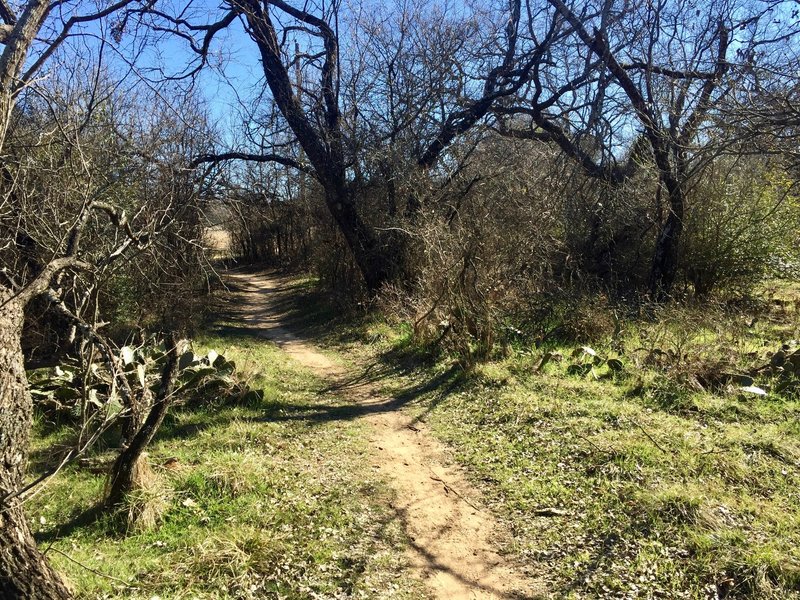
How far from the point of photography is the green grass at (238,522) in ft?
11.8

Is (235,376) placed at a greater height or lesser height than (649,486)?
greater

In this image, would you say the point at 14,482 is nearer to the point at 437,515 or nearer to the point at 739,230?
the point at 437,515

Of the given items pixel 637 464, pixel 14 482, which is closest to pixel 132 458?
pixel 14 482

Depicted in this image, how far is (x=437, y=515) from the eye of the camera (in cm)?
451

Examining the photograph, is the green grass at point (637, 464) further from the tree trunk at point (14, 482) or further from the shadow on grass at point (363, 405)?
the tree trunk at point (14, 482)

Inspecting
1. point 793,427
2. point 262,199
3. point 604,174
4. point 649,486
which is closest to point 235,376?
point 649,486

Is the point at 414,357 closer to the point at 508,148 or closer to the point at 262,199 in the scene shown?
the point at 508,148

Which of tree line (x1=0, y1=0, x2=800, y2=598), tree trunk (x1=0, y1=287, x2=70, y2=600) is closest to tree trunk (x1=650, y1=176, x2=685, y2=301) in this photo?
tree line (x1=0, y1=0, x2=800, y2=598)

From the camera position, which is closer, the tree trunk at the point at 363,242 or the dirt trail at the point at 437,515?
the dirt trail at the point at 437,515

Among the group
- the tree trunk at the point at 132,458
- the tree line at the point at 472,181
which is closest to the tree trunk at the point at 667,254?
the tree line at the point at 472,181

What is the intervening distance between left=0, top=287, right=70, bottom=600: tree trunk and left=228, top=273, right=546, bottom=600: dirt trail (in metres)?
2.30

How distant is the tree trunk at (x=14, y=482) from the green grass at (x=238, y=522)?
2.01 feet

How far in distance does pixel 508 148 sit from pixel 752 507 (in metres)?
11.9

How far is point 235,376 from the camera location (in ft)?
24.1
